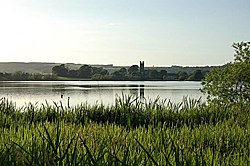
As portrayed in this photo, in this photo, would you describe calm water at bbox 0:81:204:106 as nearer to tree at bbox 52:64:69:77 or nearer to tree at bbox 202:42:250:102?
tree at bbox 202:42:250:102

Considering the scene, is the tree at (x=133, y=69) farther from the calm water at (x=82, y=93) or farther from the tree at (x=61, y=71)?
the calm water at (x=82, y=93)

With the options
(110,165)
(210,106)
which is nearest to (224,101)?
(210,106)

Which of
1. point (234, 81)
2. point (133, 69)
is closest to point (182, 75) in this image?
point (133, 69)

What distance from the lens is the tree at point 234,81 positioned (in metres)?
14.8

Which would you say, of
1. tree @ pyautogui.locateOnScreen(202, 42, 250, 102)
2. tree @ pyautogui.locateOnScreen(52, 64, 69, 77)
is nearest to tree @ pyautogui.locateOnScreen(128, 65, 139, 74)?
tree @ pyautogui.locateOnScreen(52, 64, 69, 77)

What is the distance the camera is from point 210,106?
1280 cm

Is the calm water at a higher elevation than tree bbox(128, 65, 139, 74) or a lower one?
lower

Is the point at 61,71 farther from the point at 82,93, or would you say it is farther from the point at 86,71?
the point at 82,93

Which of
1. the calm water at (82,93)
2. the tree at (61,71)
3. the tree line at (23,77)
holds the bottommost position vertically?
the calm water at (82,93)

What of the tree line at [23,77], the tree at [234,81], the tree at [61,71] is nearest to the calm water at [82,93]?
the tree at [234,81]

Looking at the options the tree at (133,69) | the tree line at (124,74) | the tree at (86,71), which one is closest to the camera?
the tree line at (124,74)

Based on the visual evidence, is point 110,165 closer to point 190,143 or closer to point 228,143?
point 190,143

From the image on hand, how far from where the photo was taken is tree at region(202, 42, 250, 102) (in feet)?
48.6

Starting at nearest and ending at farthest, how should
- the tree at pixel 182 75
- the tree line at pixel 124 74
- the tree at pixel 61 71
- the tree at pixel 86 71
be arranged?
the tree at pixel 182 75 → the tree line at pixel 124 74 → the tree at pixel 86 71 → the tree at pixel 61 71
